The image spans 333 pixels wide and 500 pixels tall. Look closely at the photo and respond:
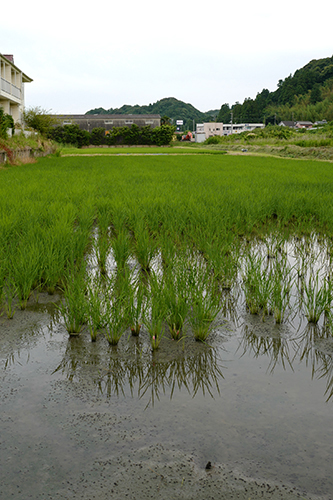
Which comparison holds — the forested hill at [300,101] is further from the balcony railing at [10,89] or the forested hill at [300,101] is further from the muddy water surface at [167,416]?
the muddy water surface at [167,416]

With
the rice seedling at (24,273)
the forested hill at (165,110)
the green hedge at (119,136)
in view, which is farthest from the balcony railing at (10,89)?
the forested hill at (165,110)

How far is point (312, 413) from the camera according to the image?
170cm

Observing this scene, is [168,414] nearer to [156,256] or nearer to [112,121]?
[156,256]

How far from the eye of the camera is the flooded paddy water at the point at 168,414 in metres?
1.33

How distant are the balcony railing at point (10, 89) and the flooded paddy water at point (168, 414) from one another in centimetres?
2463

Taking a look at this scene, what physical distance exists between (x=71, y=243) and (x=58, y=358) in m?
1.67

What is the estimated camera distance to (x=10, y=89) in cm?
2530

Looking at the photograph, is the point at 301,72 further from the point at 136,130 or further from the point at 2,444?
the point at 2,444

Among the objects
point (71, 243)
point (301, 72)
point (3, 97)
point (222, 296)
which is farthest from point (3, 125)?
point (301, 72)

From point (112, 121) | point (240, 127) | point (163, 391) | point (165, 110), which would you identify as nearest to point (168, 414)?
point (163, 391)

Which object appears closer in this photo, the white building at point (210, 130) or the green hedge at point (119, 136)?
the green hedge at point (119, 136)

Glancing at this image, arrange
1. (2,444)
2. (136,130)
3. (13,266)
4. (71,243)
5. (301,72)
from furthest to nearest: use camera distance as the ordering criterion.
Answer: (301,72) < (136,130) < (71,243) < (13,266) < (2,444)

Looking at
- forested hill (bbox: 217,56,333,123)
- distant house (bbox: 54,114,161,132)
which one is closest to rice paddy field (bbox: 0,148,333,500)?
distant house (bbox: 54,114,161,132)

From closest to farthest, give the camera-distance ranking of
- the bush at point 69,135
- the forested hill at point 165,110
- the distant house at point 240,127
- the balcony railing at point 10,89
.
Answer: the balcony railing at point 10,89
the bush at point 69,135
the distant house at point 240,127
the forested hill at point 165,110
